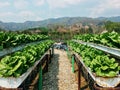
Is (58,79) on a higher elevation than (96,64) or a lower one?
lower

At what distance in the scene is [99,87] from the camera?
17.2 feet

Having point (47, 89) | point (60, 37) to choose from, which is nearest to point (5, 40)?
point (47, 89)

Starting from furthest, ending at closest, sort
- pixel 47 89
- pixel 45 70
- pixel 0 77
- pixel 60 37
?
pixel 60 37 → pixel 45 70 → pixel 47 89 → pixel 0 77

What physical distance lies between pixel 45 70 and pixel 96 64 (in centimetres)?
1198

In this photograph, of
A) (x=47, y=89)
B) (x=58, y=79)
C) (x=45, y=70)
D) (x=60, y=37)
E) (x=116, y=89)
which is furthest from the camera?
(x=60, y=37)

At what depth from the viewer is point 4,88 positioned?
5176 millimetres

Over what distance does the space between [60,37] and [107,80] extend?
71.0m

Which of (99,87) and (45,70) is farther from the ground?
(99,87)

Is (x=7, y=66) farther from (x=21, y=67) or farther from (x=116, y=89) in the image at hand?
(x=116, y=89)

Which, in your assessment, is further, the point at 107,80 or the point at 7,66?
the point at 7,66

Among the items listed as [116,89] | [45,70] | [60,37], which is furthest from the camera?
[60,37]

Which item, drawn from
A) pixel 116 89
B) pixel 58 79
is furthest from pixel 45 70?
pixel 116 89

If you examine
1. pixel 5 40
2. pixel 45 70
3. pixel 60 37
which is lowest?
pixel 60 37

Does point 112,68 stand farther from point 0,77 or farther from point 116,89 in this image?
point 0,77
